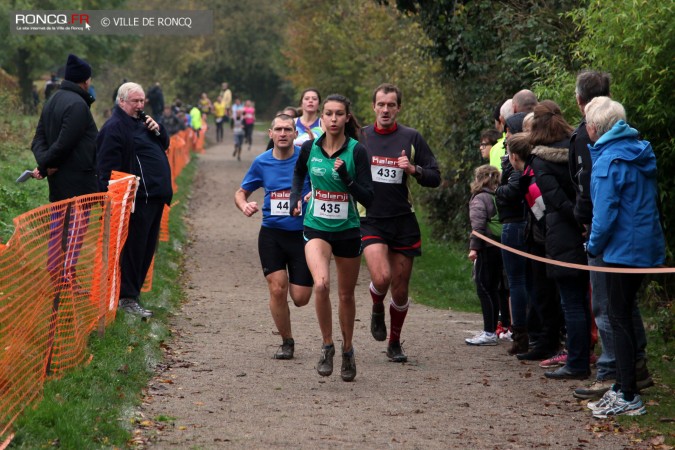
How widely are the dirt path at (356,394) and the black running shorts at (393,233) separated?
95 centimetres

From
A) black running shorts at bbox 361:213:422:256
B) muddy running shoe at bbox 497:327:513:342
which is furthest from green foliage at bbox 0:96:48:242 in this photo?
muddy running shoe at bbox 497:327:513:342

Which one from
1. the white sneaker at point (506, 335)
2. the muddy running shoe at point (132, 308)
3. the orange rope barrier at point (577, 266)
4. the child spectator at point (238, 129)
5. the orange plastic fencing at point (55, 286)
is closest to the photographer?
the orange plastic fencing at point (55, 286)

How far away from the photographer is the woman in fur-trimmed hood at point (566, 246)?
8.28 metres

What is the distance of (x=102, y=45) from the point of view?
4150cm

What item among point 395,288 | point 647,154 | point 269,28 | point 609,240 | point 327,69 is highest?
point 269,28

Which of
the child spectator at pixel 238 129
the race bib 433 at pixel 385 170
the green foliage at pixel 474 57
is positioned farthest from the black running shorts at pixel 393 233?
the child spectator at pixel 238 129

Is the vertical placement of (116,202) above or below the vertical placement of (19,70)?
below

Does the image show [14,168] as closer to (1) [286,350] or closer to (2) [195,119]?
(1) [286,350]

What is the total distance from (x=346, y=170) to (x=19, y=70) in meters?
34.6

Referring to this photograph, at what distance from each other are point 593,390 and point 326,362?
1.88 m

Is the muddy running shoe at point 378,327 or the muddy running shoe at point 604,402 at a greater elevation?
the muddy running shoe at point 378,327

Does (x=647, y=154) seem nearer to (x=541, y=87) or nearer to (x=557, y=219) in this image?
(x=557, y=219)

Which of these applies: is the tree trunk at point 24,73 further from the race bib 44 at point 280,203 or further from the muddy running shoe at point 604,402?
the muddy running shoe at point 604,402

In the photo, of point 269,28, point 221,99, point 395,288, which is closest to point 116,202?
point 395,288
